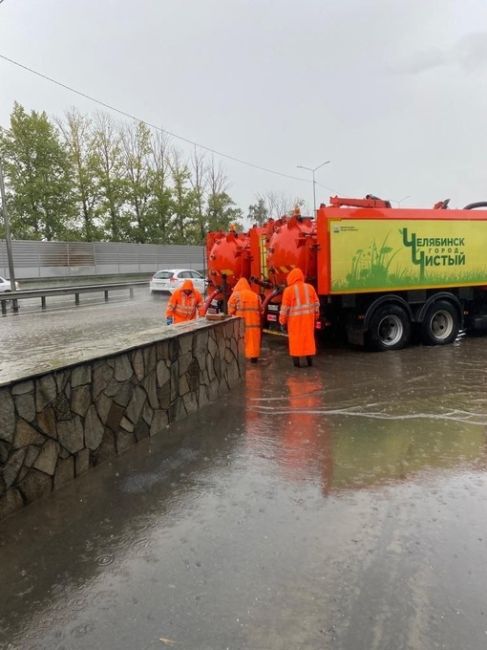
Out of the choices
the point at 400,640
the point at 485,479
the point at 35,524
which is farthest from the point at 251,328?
the point at 400,640

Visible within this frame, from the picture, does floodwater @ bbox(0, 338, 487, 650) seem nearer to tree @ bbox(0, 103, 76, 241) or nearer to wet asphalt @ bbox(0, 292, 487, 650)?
wet asphalt @ bbox(0, 292, 487, 650)

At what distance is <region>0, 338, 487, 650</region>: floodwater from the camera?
8.61 feet

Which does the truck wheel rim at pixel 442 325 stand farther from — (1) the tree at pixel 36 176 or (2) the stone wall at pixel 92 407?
(1) the tree at pixel 36 176

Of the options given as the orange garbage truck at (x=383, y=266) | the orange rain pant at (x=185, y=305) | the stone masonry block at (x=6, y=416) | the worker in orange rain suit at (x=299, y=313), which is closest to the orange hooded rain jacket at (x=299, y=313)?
the worker in orange rain suit at (x=299, y=313)

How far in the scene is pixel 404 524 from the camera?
143 inches

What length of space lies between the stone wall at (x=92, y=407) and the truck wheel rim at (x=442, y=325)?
254 inches

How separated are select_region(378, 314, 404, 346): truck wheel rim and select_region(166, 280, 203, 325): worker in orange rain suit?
12.1 ft

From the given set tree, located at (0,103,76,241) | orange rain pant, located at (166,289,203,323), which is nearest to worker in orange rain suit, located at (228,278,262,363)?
orange rain pant, located at (166,289,203,323)

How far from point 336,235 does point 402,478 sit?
20.2 feet

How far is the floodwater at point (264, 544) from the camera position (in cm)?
262

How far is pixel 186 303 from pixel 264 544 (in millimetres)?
6608

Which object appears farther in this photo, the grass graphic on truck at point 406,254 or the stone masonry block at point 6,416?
the grass graphic on truck at point 406,254

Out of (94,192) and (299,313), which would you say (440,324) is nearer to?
(299,313)

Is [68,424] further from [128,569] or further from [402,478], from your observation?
[402,478]
